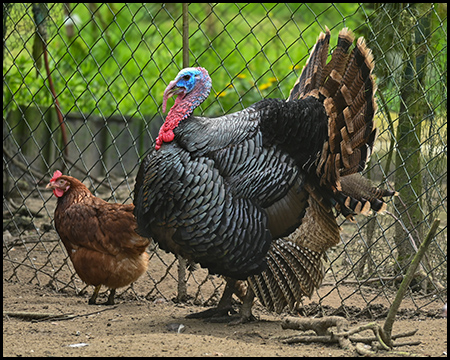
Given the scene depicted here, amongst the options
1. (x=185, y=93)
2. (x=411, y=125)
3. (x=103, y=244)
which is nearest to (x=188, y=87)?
(x=185, y=93)

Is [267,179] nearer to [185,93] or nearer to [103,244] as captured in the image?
[185,93]

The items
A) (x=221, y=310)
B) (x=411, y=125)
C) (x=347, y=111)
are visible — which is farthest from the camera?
(x=411, y=125)

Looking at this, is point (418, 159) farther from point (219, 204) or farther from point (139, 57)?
point (139, 57)

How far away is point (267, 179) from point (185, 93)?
2.57 feet

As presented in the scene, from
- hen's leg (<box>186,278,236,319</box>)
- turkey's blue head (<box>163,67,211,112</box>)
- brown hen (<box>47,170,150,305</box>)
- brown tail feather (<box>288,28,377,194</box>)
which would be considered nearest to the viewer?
brown tail feather (<box>288,28,377,194</box>)

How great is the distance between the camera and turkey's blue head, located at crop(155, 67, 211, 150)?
3.75 meters

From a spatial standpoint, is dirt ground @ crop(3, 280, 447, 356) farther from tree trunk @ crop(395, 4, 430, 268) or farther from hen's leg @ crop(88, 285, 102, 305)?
tree trunk @ crop(395, 4, 430, 268)

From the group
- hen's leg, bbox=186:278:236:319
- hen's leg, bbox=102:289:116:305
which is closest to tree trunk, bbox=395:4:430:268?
hen's leg, bbox=186:278:236:319

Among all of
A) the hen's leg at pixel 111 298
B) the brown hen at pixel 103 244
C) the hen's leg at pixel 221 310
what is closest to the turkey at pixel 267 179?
the hen's leg at pixel 221 310

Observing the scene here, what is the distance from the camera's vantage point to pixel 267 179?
360 cm

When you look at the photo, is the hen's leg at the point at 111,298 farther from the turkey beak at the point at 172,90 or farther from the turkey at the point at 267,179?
the turkey beak at the point at 172,90

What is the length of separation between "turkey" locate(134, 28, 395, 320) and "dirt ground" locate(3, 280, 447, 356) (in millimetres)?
406

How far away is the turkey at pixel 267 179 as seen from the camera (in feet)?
11.5

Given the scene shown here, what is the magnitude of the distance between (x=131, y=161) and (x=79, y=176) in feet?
4.15
